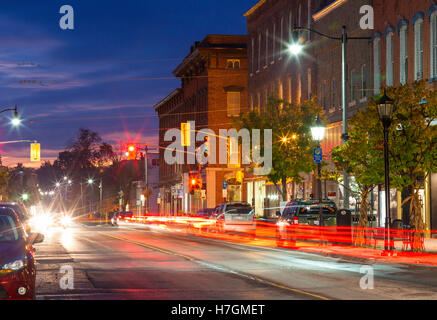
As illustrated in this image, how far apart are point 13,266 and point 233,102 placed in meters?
68.2

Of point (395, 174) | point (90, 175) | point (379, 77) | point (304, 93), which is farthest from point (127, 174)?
point (395, 174)

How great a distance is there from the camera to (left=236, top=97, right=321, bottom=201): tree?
152 ft

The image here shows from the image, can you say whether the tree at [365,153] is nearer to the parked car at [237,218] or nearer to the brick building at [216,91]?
the parked car at [237,218]

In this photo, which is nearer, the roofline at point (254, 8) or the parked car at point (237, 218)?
the parked car at point (237, 218)

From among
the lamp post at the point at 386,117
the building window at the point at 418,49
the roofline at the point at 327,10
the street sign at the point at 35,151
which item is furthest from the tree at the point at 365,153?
the street sign at the point at 35,151

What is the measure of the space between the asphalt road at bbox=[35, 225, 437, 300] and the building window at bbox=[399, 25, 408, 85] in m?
12.9

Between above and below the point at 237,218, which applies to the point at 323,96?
above

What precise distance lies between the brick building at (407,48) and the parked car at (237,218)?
7.71 meters

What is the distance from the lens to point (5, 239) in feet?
43.4

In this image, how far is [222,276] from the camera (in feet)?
60.0

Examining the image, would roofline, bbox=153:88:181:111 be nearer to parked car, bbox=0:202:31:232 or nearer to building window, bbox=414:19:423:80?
building window, bbox=414:19:423:80

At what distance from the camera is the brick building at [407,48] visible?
33.8m

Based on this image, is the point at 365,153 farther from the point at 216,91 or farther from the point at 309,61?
the point at 216,91

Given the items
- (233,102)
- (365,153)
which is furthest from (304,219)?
(233,102)
